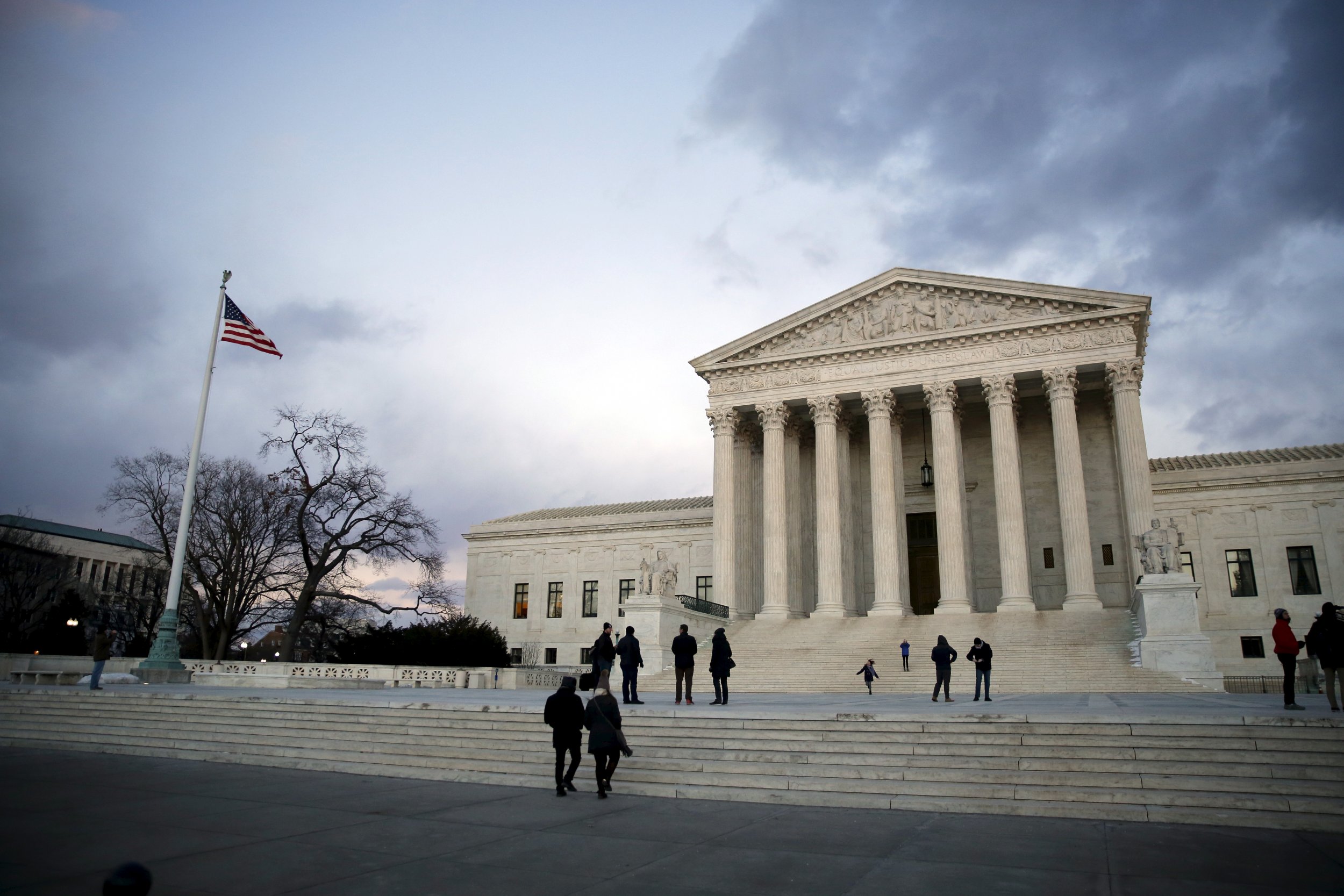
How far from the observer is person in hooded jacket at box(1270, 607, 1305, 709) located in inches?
561

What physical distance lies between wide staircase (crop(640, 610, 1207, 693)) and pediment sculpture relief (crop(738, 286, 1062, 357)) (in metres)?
13.3

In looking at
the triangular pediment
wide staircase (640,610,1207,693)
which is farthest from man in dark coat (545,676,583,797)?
the triangular pediment

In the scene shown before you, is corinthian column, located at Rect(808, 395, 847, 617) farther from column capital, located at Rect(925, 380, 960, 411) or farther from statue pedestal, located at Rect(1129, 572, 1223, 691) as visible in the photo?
statue pedestal, located at Rect(1129, 572, 1223, 691)

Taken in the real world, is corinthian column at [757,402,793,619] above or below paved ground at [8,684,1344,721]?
above

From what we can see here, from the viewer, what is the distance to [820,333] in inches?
1673

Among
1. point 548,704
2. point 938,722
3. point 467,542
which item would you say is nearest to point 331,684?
point 548,704

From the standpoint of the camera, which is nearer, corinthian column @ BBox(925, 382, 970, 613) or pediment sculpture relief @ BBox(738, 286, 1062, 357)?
corinthian column @ BBox(925, 382, 970, 613)

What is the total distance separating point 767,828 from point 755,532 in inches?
1400

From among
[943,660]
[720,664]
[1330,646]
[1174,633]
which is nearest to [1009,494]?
[1174,633]

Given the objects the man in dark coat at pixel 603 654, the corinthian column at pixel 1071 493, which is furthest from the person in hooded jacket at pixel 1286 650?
the corinthian column at pixel 1071 493

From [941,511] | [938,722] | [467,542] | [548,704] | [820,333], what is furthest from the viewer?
[467,542]

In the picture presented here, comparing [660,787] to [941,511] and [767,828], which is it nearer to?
[767,828]

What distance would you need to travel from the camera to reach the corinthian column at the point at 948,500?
37125 mm

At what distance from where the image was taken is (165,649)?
27.0 metres
